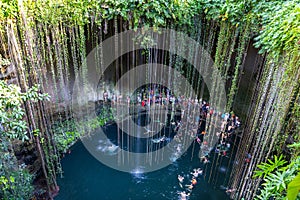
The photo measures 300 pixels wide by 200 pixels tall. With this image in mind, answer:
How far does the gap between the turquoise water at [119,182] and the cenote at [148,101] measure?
2cm

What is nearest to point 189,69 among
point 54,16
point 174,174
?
point 174,174

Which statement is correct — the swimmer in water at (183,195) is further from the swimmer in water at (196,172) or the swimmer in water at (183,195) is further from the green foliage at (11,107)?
the green foliage at (11,107)

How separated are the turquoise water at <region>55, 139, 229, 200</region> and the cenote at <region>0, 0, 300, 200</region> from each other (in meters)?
0.02

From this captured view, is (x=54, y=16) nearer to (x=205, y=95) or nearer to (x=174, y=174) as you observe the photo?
(x=174, y=174)

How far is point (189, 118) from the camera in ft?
16.5

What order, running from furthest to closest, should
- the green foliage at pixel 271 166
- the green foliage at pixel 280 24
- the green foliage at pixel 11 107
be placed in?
the green foliage at pixel 280 24 < the green foliage at pixel 11 107 < the green foliage at pixel 271 166

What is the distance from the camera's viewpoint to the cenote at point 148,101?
2330mm

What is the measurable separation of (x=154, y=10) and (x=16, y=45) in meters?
2.00

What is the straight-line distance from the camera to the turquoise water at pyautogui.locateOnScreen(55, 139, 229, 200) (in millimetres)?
3473

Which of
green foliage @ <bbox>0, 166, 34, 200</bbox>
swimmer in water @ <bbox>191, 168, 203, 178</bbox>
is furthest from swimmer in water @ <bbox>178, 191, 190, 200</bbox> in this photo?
green foliage @ <bbox>0, 166, 34, 200</bbox>

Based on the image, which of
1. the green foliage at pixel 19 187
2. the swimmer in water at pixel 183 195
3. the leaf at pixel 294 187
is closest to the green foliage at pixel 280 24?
the leaf at pixel 294 187

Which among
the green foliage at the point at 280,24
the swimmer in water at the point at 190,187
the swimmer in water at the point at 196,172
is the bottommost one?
the swimmer in water at the point at 190,187

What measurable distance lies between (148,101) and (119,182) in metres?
2.34

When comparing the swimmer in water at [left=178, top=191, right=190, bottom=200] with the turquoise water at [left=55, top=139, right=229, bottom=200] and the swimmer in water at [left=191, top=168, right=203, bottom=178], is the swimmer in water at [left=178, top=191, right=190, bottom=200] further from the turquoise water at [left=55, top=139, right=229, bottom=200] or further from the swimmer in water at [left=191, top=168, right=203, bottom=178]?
the swimmer in water at [left=191, top=168, right=203, bottom=178]
